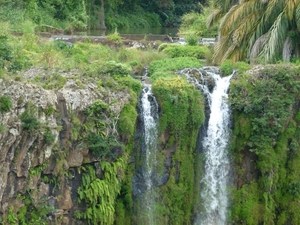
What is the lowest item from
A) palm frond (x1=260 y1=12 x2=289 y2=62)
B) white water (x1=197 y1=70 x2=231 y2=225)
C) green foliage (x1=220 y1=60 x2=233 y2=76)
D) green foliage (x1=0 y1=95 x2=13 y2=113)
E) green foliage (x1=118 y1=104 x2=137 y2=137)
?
white water (x1=197 y1=70 x2=231 y2=225)

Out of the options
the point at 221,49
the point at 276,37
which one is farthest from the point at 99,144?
the point at 221,49

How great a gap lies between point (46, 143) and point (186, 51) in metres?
10.3

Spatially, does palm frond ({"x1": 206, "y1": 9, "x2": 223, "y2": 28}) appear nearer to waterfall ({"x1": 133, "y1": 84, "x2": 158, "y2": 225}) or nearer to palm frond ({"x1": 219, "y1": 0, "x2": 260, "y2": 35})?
palm frond ({"x1": 219, "y1": 0, "x2": 260, "y2": 35})

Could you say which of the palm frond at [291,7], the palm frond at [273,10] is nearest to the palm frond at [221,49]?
the palm frond at [273,10]

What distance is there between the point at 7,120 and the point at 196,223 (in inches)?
292

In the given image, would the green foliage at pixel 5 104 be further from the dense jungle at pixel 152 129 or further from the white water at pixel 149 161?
the white water at pixel 149 161

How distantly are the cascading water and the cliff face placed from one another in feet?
11.8

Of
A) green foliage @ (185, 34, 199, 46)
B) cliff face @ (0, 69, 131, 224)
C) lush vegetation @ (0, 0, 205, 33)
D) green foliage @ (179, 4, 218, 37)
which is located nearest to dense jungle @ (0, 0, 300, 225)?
cliff face @ (0, 69, 131, 224)

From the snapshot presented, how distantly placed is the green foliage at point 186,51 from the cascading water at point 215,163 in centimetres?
472

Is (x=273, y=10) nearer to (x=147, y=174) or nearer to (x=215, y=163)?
(x=215, y=163)

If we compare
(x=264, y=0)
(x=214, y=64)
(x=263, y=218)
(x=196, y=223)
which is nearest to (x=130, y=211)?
(x=196, y=223)

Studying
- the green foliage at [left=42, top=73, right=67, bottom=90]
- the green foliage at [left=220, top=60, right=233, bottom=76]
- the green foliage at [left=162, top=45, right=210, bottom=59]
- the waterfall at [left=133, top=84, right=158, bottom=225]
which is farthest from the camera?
the green foliage at [left=162, top=45, right=210, bottom=59]

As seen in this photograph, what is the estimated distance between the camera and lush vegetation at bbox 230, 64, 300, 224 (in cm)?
1617

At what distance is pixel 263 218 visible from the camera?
16.2 m
